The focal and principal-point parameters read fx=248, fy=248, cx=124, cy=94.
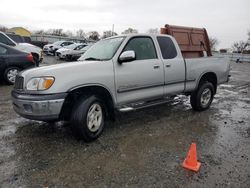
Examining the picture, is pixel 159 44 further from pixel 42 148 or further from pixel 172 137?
pixel 42 148

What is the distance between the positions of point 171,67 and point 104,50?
1537 mm

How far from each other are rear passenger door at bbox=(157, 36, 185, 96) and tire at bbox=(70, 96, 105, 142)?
175cm

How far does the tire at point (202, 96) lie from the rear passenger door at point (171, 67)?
0.65m

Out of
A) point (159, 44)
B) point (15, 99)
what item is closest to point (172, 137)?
point (159, 44)

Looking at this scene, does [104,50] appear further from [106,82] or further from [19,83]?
[19,83]

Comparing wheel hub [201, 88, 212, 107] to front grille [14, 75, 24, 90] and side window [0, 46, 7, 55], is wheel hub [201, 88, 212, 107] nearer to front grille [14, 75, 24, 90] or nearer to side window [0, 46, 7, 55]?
front grille [14, 75, 24, 90]

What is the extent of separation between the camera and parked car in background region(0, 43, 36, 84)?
30.3 feet

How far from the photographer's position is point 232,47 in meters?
79.2

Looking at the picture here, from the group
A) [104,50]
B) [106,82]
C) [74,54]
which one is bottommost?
[106,82]

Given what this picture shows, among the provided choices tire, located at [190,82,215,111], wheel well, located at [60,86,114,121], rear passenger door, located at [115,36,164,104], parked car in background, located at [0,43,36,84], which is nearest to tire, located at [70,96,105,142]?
wheel well, located at [60,86,114,121]

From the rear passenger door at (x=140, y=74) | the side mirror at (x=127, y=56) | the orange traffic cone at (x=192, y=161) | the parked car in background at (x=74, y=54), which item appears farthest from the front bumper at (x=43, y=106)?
the parked car in background at (x=74, y=54)

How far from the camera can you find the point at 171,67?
5480 millimetres

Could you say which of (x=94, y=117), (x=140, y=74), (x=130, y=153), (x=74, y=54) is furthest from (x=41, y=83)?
(x=74, y=54)

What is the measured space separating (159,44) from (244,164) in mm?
2963
